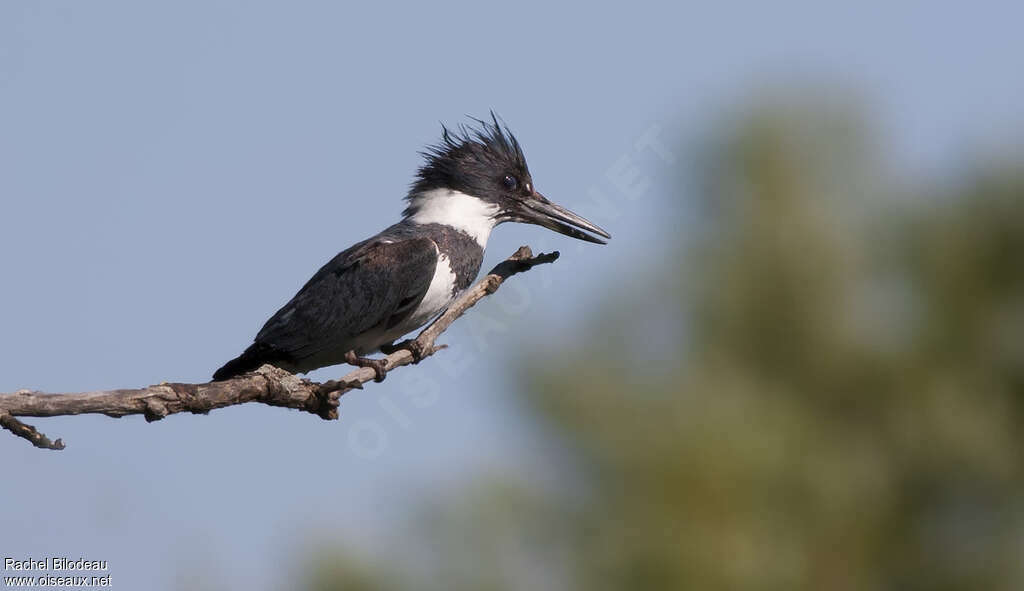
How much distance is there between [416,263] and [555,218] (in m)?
0.98

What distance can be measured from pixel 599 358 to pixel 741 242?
105 centimetres

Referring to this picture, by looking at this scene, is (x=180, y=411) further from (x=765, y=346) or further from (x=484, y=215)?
(x=765, y=346)

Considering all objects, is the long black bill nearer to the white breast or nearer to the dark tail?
the white breast

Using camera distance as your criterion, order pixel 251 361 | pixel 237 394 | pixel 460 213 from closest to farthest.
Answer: pixel 237 394 → pixel 251 361 → pixel 460 213

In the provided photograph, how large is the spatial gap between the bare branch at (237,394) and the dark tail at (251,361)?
2.28 ft

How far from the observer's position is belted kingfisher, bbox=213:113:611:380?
5266mm

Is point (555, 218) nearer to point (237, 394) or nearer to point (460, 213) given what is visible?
point (460, 213)

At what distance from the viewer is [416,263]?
17.8 feet

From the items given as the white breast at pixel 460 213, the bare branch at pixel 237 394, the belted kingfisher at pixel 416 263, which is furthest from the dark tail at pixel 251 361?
the white breast at pixel 460 213

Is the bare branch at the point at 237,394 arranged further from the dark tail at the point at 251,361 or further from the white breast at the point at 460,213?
the white breast at the point at 460,213

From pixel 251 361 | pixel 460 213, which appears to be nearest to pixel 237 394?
pixel 251 361

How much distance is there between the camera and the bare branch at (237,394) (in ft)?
11.6

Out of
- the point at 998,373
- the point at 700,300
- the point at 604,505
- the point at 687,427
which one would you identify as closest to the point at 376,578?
the point at 604,505

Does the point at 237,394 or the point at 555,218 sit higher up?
the point at 555,218
